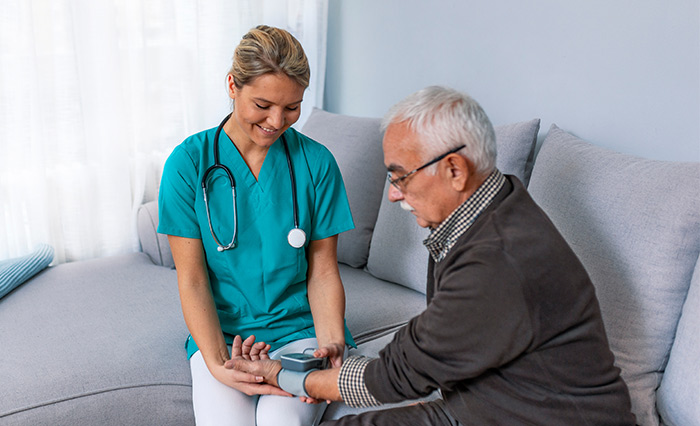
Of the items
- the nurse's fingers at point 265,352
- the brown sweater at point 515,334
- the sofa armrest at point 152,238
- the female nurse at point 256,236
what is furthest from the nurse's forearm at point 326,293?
the sofa armrest at point 152,238

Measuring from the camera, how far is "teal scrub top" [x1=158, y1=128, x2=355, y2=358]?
143 cm

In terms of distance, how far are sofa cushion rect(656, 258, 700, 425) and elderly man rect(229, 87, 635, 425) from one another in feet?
0.62

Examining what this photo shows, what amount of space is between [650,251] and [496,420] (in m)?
0.51

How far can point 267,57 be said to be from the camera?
50.7 inches

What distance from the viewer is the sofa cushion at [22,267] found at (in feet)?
6.25

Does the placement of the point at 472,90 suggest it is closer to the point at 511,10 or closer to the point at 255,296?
the point at 511,10

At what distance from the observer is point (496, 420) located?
1.06m

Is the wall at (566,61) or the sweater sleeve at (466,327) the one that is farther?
the wall at (566,61)

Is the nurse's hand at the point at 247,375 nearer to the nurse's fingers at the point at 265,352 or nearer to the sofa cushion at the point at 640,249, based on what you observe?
the nurse's fingers at the point at 265,352

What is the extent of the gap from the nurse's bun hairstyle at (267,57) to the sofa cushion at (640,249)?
723 millimetres

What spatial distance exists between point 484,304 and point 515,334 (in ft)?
0.22

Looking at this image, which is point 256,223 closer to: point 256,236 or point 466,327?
point 256,236

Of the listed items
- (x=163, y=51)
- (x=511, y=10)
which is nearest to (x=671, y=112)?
(x=511, y=10)

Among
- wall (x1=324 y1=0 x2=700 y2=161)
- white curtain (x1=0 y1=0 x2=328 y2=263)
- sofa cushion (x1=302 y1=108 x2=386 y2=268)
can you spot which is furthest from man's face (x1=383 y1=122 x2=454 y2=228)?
white curtain (x1=0 y1=0 x2=328 y2=263)
